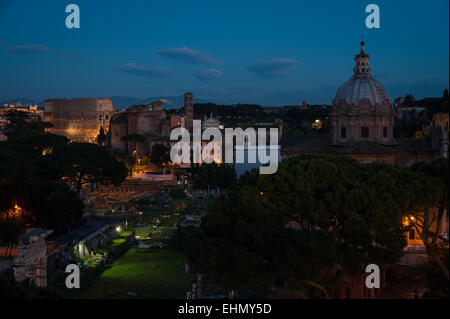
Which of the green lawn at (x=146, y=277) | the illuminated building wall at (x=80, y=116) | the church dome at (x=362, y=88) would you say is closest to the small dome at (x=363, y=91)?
→ the church dome at (x=362, y=88)

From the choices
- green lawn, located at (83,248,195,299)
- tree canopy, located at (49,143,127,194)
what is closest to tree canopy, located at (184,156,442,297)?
green lawn, located at (83,248,195,299)

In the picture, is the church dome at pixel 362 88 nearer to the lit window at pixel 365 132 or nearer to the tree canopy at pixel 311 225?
the lit window at pixel 365 132

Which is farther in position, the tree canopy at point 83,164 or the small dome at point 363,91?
the tree canopy at point 83,164

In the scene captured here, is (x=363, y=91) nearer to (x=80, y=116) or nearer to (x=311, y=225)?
(x=311, y=225)

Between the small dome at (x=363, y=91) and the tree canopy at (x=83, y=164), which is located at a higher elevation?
the small dome at (x=363, y=91)

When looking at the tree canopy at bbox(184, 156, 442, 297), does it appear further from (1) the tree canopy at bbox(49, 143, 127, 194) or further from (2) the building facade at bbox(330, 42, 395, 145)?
(1) the tree canopy at bbox(49, 143, 127, 194)

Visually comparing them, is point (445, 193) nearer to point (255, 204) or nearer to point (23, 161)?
point (255, 204)

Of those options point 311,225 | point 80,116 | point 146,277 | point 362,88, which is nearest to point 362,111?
point 362,88
